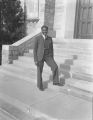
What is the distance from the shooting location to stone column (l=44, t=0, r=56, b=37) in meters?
8.88

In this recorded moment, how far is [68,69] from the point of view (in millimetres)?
5602

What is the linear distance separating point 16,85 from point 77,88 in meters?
1.95

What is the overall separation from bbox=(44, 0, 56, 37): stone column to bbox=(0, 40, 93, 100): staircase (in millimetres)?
1371

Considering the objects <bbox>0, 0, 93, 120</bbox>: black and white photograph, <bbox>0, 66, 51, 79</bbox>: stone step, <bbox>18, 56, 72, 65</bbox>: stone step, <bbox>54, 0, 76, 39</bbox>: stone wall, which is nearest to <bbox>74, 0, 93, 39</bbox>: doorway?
<bbox>0, 0, 93, 120</bbox>: black and white photograph

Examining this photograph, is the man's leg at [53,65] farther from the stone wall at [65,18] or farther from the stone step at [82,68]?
the stone wall at [65,18]

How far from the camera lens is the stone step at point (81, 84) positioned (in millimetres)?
4415

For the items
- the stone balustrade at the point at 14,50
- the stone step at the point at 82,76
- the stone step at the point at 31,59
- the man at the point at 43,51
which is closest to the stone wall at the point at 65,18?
the stone balustrade at the point at 14,50

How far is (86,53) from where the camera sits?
6219 mm

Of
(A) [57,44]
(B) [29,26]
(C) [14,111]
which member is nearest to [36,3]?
(B) [29,26]

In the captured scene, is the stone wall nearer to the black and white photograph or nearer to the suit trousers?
Answer: the black and white photograph

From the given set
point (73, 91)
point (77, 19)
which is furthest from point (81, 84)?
point (77, 19)

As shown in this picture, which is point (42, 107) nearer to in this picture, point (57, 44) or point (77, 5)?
point (57, 44)

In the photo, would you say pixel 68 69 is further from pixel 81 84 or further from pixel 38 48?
pixel 38 48

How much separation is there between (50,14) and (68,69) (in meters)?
4.33
